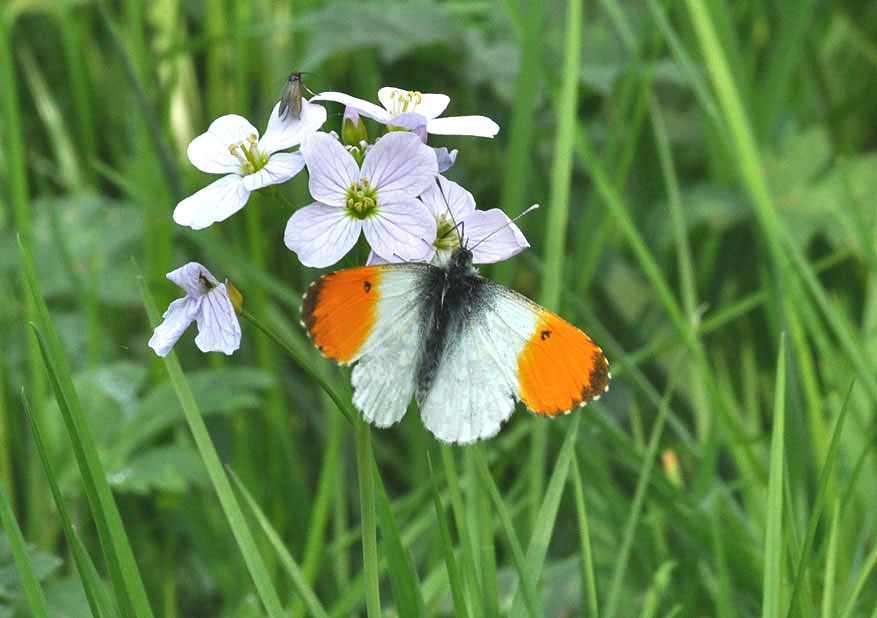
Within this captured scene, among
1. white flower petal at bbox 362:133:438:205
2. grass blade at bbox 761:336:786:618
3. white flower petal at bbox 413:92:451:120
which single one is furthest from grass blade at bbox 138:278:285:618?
→ grass blade at bbox 761:336:786:618

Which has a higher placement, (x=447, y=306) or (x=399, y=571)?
(x=447, y=306)

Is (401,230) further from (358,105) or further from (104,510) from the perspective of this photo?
(104,510)

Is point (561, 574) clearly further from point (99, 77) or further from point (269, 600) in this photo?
point (99, 77)

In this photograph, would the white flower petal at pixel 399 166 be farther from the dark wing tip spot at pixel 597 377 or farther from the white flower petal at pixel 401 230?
the dark wing tip spot at pixel 597 377

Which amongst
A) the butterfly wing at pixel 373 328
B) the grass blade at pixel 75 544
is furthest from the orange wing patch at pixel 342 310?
the grass blade at pixel 75 544

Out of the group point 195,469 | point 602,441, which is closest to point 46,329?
point 195,469

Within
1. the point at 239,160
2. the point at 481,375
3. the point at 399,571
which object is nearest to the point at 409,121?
the point at 239,160

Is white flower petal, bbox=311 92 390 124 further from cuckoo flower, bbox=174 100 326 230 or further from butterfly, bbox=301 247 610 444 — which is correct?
butterfly, bbox=301 247 610 444
